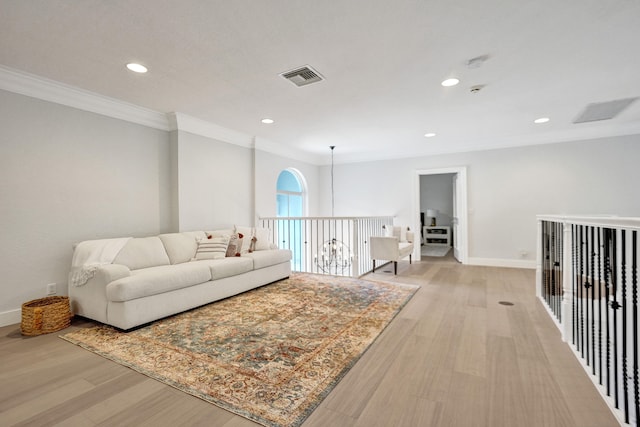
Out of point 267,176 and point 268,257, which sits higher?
point 267,176

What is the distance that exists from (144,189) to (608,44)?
209 inches

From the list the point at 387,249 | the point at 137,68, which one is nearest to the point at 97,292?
the point at 137,68

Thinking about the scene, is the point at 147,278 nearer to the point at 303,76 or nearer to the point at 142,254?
the point at 142,254

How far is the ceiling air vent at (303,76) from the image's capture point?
297 centimetres

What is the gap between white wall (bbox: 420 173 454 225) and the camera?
970cm

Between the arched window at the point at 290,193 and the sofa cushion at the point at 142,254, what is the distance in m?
3.20

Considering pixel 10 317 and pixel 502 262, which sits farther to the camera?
pixel 502 262

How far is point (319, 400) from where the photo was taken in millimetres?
1729

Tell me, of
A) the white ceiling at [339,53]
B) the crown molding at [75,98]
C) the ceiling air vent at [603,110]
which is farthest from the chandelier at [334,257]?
the ceiling air vent at [603,110]

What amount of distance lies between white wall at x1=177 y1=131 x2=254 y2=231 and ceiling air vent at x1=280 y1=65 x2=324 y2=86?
2.16m

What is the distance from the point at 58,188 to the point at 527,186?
730 centimetres

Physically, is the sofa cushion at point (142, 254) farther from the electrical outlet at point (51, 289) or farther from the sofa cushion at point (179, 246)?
the electrical outlet at point (51, 289)

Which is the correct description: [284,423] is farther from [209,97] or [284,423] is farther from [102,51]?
[209,97]

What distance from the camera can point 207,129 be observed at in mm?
4715
